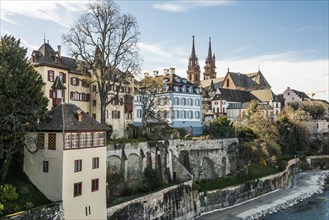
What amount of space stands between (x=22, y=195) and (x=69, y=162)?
3.85 m

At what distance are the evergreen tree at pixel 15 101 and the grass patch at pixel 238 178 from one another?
21.5 m

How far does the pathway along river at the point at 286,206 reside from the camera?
38.2 meters

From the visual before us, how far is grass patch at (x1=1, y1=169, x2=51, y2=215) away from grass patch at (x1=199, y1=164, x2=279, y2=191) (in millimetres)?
19958

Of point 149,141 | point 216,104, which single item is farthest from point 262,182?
point 216,104

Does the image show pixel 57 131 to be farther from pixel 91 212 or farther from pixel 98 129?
pixel 91 212

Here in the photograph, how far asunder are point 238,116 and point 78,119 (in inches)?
2285

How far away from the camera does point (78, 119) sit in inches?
1065

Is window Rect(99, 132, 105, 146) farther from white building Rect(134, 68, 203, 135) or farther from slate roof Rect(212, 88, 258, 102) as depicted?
slate roof Rect(212, 88, 258, 102)

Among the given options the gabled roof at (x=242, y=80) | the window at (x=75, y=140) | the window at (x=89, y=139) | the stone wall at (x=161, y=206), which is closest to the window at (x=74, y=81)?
the window at (x=89, y=139)

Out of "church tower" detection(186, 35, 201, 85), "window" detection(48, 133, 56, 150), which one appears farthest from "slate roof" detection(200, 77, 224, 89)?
"window" detection(48, 133, 56, 150)

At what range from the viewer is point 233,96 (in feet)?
279

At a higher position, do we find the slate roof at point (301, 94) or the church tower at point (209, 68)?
the church tower at point (209, 68)

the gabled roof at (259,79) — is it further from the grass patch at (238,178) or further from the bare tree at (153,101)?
the bare tree at (153,101)

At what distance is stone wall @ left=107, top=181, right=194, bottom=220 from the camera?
94.3 ft
